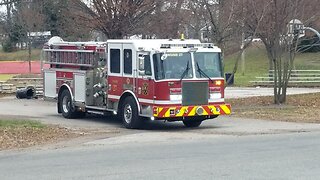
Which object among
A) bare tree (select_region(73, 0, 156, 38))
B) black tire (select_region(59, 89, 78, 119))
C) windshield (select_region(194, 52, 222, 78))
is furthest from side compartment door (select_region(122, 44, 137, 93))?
bare tree (select_region(73, 0, 156, 38))

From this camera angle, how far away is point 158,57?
1942cm

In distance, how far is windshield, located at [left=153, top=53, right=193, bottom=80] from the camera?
762 inches

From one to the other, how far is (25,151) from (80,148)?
1.20 metres

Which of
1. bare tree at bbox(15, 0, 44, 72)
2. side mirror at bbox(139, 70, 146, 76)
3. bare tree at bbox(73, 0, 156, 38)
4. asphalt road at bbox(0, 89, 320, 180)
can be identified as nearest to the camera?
asphalt road at bbox(0, 89, 320, 180)

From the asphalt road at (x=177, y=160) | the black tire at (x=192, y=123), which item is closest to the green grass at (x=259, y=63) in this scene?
the black tire at (x=192, y=123)

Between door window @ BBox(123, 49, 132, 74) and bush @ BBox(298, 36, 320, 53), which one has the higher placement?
bush @ BBox(298, 36, 320, 53)

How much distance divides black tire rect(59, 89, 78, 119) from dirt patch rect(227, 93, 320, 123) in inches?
222

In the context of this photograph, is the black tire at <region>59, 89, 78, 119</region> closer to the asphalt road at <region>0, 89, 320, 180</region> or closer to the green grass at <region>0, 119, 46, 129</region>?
the asphalt road at <region>0, 89, 320, 180</region>

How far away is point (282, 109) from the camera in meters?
26.5

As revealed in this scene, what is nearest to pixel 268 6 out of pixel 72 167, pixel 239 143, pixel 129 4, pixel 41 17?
pixel 129 4

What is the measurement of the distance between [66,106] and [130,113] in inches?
187

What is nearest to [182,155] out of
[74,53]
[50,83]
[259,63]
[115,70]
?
[115,70]

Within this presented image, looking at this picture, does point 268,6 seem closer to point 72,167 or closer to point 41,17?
point 72,167

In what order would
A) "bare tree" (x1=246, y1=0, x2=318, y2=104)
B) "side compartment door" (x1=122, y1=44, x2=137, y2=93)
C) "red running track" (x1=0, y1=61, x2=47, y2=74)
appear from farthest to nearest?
"red running track" (x1=0, y1=61, x2=47, y2=74), "bare tree" (x1=246, y1=0, x2=318, y2=104), "side compartment door" (x1=122, y1=44, x2=137, y2=93)
